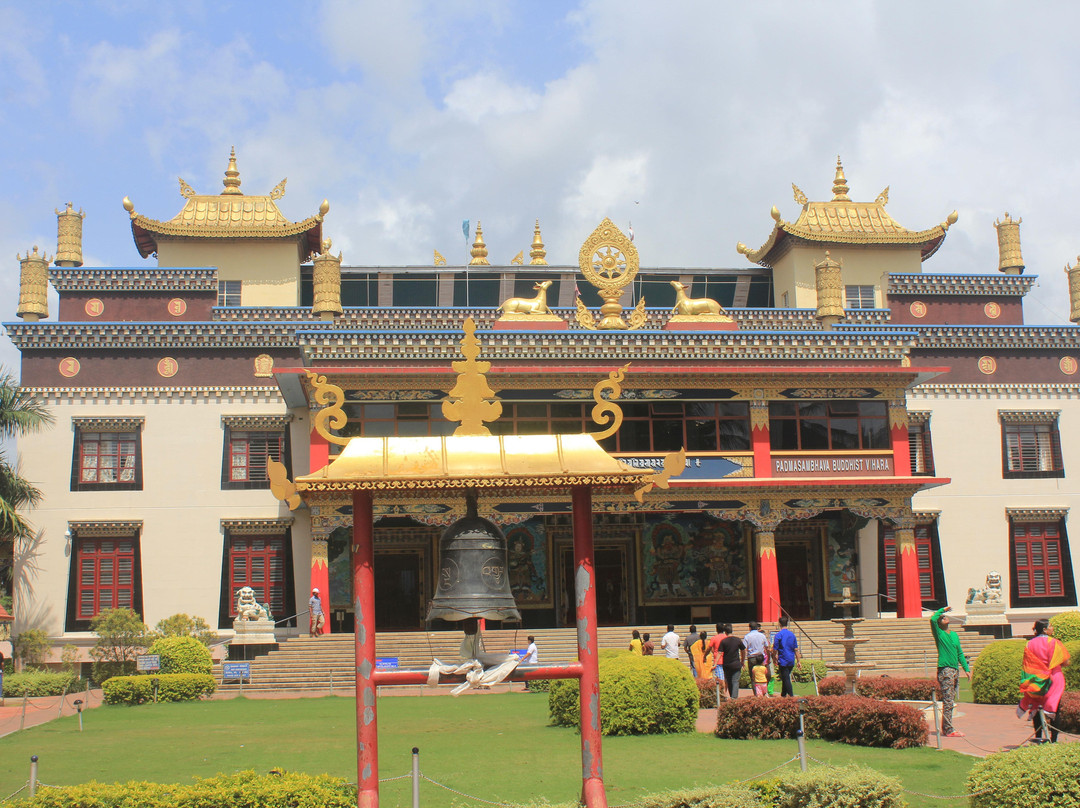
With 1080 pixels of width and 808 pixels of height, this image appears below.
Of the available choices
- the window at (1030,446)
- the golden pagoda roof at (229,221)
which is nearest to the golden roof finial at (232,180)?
the golden pagoda roof at (229,221)

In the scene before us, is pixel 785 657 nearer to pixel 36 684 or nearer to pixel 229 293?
pixel 36 684

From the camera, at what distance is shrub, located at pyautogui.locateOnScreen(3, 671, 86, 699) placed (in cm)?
2542

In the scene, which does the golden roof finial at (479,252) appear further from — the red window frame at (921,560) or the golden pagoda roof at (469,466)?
the golden pagoda roof at (469,466)

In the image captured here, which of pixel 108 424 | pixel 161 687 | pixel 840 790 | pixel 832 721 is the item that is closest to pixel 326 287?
pixel 108 424

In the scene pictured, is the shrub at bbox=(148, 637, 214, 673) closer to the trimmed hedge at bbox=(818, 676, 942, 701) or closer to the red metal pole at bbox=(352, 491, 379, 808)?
the trimmed hedge at bbox=(818, 676, 942, 701)

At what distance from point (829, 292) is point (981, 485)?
24.9ft

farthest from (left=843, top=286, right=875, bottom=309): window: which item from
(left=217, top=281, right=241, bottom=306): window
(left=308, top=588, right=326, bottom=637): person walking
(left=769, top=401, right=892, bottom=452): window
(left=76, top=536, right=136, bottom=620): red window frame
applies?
(left=76, top=536, right=136, bottom=620): red window frame

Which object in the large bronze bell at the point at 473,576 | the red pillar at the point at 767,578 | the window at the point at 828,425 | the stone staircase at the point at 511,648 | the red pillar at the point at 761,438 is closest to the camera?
the large bronze bell at the point at 473,576

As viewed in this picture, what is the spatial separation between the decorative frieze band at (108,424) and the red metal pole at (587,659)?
2441 centimetres

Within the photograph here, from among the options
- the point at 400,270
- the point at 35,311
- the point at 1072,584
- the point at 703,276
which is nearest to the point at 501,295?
the point at 400,270

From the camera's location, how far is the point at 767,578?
28797 mm

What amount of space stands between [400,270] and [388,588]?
1317 cm

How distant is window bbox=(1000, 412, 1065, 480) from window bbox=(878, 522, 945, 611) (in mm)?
3212

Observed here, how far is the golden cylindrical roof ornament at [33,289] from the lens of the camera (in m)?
32.9
